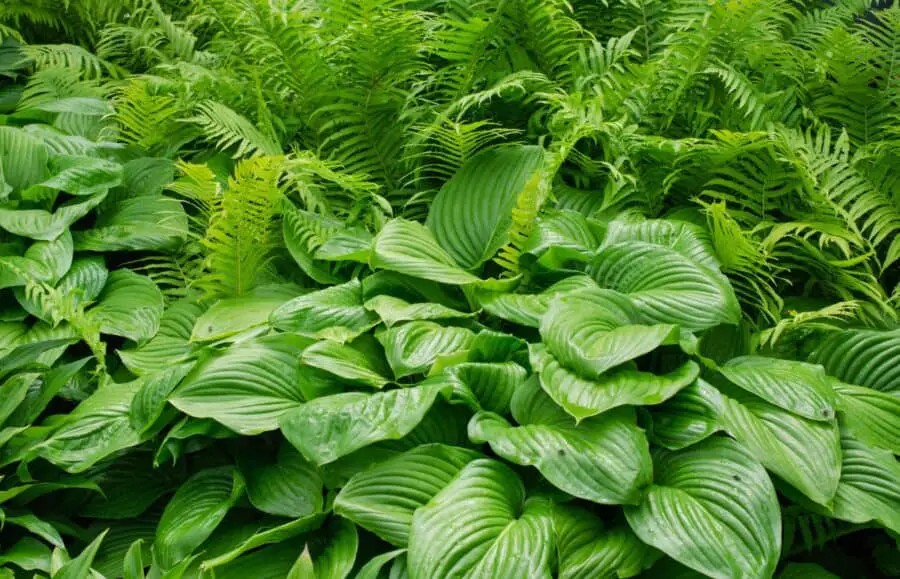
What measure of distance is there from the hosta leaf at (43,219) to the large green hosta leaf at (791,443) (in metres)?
2.20

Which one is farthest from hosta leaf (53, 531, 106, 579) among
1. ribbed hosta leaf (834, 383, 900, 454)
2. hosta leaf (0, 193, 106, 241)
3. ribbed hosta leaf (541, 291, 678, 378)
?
ribbed hosta leaf (834, 383, 900, 454)

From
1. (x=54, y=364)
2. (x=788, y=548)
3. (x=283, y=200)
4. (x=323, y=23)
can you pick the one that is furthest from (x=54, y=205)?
(x=788, y=548)

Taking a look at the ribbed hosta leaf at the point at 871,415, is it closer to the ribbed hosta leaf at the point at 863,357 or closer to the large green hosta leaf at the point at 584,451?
the ribbed hosta leaf at the point at 863,357

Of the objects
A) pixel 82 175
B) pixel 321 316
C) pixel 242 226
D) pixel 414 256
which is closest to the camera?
pixel 321 316

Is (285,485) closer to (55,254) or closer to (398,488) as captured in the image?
(398,488)

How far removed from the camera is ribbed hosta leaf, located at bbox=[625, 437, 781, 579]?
1557mm

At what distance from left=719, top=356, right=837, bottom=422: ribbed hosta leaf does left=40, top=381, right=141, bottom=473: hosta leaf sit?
156 centimetres

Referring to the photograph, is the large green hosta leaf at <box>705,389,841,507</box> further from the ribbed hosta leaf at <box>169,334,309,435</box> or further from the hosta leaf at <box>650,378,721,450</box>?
the ribbed hosta leaf at <box>169,334,309,435</box>

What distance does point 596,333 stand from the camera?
1.88 metres

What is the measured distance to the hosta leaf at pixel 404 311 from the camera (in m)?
2.07

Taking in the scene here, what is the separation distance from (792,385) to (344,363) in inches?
43.4

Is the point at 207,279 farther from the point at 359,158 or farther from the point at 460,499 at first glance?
the point at 460,499

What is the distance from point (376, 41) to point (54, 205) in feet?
4.51

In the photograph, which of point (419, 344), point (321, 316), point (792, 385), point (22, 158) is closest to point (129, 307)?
point (321, 316)
